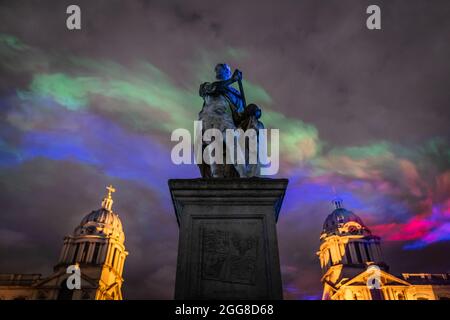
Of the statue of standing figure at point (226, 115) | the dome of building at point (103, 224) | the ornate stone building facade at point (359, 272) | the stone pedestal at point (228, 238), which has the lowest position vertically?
the stone pedestal at point (228, 238)

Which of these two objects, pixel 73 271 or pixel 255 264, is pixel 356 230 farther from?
pixel 255 264

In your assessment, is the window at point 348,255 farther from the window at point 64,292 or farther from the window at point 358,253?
the window at point 64,292

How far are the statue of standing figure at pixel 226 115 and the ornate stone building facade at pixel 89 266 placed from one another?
74.1 m

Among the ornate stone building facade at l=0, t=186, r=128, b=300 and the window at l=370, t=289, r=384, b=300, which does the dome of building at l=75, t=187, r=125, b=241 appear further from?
the window at l=370, t=289, r=384, b=300

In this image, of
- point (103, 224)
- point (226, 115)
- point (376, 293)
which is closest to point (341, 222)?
point (376, 293)

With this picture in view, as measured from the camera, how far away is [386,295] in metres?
59.1

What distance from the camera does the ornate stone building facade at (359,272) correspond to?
5881cm

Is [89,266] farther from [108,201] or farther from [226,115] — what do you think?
[226,115]

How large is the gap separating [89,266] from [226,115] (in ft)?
281

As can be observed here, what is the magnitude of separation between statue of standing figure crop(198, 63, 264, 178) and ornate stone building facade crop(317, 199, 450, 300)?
63.9 metres

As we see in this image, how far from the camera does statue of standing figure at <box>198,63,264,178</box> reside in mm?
5352

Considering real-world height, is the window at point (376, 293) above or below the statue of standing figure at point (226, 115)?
above

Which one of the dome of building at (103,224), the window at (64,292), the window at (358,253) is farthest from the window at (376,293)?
the dome of building at (103,224)

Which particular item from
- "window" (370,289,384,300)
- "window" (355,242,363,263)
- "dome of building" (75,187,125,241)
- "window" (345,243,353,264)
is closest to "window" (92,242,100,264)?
"dome of building" (75,187,125,241)
